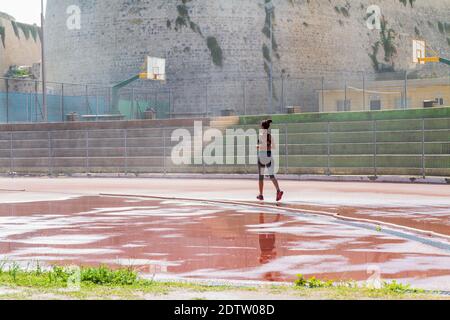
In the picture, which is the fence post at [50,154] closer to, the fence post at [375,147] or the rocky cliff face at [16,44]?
the fence post at [375,147]

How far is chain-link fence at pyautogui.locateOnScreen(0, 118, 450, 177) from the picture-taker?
35.1 metres

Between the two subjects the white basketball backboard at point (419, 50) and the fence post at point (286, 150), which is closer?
the fence post at point (286, 150)

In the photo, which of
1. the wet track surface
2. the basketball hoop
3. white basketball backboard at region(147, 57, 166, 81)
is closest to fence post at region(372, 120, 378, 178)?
the wet track surface

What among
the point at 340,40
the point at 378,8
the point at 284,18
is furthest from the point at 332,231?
the point at 378,8

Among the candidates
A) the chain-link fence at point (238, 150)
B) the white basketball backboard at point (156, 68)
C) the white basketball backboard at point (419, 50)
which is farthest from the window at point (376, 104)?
the chain-link fence at point (238, 150)

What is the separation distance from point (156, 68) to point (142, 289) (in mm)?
58122

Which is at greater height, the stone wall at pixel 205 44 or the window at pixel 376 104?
the stone wall at pixel 205 44

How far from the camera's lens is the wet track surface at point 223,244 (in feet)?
36.2

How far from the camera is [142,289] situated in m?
9.04

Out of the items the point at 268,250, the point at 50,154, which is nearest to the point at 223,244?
the point at 268,250

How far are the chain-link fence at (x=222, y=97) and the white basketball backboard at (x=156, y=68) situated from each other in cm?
88

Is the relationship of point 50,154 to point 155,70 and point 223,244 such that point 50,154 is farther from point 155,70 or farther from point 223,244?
point 223,244

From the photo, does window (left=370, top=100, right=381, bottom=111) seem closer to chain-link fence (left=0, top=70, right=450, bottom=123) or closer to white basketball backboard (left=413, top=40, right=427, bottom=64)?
chain-link fence (left=0, top=70, right=450, bottom=123)
